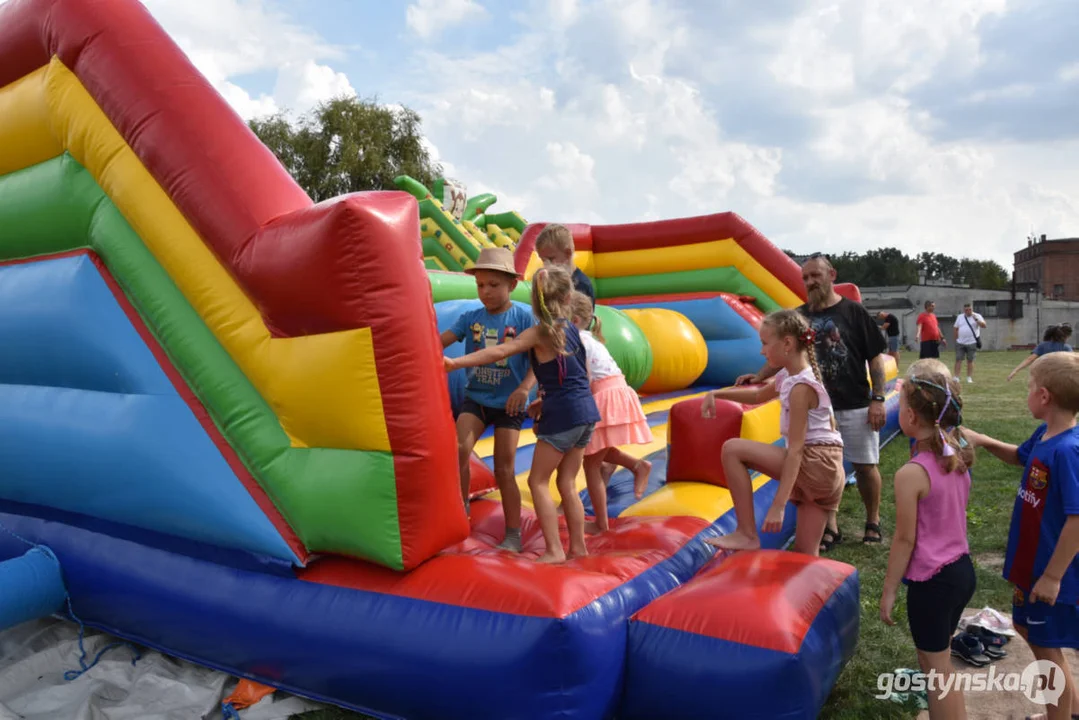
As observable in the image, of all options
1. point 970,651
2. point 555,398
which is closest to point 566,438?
point 555,398

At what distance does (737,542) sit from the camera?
2.68 m

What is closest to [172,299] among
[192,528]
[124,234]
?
[124,234]

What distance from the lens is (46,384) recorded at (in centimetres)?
306

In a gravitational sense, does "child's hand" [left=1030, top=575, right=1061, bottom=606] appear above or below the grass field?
above

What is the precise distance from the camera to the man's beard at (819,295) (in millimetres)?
3697

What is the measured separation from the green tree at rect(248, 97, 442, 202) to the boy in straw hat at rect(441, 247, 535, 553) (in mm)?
18467

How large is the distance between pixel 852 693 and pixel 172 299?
Answer: 246cm

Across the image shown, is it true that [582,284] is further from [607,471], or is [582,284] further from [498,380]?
[498,380]

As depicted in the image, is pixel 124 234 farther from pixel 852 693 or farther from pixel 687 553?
pixel 852 693

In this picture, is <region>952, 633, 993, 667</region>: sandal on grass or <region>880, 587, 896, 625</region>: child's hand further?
<region>952, 633, 993, 667</region>: sandal on grass

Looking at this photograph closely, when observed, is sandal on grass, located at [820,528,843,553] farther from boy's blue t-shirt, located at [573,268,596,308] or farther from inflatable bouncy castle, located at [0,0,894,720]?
boy's blue t-shirt, located at [573,268,596,308]

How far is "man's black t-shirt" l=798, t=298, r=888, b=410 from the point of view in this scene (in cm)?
369

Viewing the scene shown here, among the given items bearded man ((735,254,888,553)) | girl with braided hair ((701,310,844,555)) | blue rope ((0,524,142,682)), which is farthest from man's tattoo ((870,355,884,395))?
blue rope ((0,524,142,682))

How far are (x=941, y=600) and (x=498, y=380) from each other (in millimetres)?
1570
